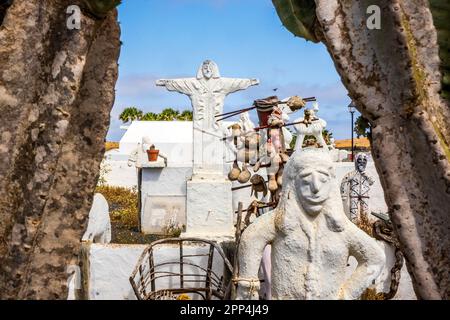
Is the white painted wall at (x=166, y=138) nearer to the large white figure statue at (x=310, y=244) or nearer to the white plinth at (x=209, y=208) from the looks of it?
the white plinth at (x=209, y=208)

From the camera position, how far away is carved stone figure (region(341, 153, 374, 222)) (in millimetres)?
9828

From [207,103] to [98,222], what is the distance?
2.34 metres

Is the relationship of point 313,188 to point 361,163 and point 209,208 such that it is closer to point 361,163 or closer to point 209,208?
point 209,208

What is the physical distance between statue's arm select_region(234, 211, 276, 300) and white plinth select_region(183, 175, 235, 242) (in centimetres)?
430

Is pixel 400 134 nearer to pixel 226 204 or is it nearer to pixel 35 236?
pixel 35 236

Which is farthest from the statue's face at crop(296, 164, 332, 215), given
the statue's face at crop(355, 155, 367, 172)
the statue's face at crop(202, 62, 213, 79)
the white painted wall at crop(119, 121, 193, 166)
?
the white painted wall at crop(119, 121, 193, 166)

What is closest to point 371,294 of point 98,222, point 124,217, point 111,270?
point 111,270

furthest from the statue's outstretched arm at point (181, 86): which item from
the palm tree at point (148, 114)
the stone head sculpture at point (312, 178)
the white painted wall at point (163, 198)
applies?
the palm tree at point (148, 114)

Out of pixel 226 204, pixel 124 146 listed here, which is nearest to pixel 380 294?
pixel 226 204

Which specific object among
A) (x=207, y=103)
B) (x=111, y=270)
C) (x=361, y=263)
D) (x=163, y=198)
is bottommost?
(x=111, y=270)

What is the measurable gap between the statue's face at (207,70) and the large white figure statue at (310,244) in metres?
4.76

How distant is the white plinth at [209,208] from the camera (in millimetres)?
7914

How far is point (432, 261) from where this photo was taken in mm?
2271

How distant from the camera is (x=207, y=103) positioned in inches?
323
